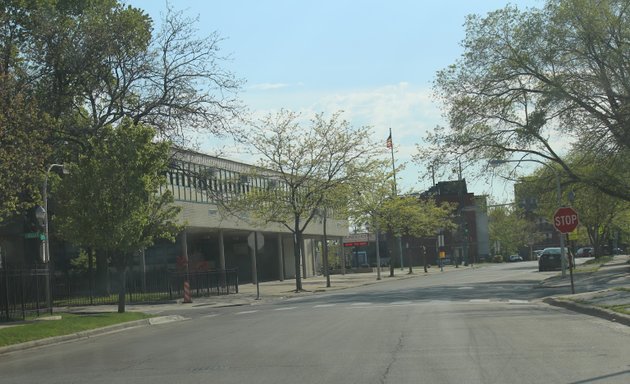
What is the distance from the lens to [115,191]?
21.9m

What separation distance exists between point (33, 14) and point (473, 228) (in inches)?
3727

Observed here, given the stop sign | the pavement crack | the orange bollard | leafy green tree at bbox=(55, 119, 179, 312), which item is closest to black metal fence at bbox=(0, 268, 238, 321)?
the orange bollard

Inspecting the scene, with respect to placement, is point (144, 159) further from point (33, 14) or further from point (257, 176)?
point (257, 176)

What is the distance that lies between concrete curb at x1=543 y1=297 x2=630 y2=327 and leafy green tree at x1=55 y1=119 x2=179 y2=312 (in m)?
12.9

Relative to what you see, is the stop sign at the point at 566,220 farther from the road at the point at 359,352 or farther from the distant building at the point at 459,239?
the distant building at the point at 459,239

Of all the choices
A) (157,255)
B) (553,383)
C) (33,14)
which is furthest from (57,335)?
(157,255)

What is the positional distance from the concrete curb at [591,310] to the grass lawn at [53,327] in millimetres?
13140

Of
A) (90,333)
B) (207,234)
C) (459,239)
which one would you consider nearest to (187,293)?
(90,333)

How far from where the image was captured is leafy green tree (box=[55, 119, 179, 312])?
2195 centimetres

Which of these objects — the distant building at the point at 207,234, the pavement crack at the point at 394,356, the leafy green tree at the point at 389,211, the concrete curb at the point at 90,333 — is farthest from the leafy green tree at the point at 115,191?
the leafy green tree at the point at 389,211

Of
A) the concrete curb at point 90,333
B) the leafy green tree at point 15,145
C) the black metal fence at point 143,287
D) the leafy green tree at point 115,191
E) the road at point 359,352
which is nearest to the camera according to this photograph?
the road at point 359,352

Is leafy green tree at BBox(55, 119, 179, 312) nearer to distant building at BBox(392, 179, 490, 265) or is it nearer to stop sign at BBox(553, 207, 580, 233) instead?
stop sign at BBox(553, 207, 580, 233)

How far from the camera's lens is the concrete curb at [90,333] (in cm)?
1583

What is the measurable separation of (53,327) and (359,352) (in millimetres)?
10583
